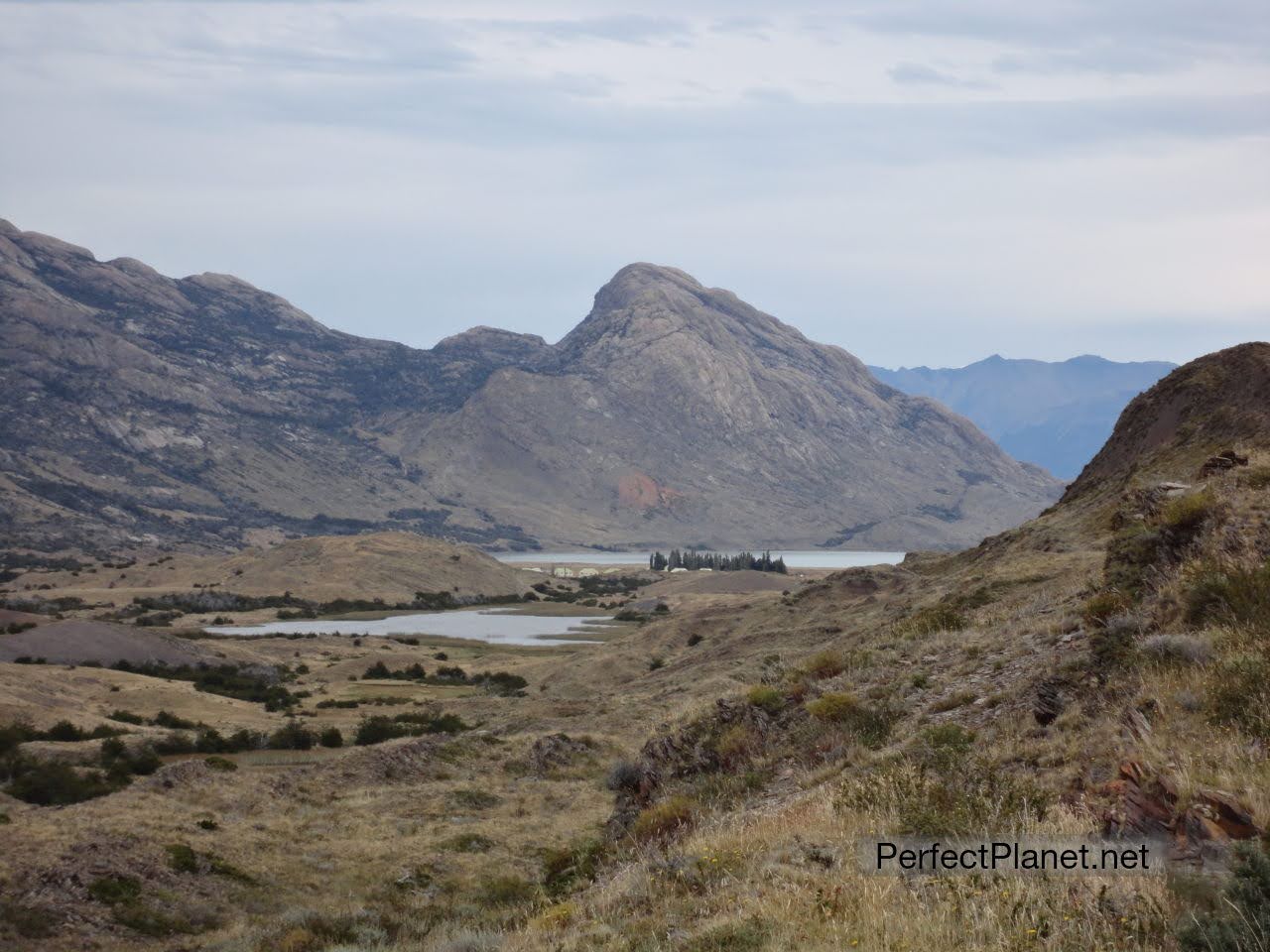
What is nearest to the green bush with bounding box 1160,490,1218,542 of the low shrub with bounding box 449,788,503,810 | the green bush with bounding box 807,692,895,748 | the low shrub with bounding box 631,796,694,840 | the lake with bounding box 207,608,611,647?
the green bush with bounding box 807,692,895,748

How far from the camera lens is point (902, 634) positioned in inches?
950

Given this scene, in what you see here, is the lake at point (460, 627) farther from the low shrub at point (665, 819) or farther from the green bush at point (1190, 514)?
the green bush at point (1190, 514)

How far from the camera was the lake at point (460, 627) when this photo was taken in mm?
111875

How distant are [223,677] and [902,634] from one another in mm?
58235

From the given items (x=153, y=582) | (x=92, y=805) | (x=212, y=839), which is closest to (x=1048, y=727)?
(x=212, y=839)

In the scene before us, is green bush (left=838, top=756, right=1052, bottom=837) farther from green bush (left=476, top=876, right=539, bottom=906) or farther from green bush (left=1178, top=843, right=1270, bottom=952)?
green bush (left=476, top=876, right=539, bottom=906)

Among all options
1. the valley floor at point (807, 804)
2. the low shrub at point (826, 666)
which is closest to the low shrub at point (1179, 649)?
the valley floor at point (807, 804)

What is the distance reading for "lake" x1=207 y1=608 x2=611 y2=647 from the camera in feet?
367

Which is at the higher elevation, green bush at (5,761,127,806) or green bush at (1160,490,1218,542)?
green bush at (1160,490,1218,542)

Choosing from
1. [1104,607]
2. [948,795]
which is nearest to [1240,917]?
[948,795]

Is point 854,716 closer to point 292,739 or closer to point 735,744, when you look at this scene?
point 735,744

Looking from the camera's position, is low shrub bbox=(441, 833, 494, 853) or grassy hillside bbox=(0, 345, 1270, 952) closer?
grassy hillside bbox=(0, 345, 1270, 952)

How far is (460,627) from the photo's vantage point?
126 meters

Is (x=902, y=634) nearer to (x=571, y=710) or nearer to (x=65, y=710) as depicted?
(x=571, y=710)
